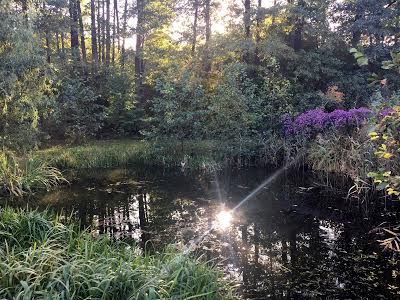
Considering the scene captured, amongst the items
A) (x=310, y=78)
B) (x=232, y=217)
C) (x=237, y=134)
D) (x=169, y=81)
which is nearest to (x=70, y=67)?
(x=169, y=81)

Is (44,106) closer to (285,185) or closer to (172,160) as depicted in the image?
(172,160)

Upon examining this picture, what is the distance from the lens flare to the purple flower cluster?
5382 mm

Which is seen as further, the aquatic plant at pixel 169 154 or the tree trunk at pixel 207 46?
the tree trunk at pixel 207 46

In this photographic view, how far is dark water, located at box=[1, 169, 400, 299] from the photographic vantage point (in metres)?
4.79

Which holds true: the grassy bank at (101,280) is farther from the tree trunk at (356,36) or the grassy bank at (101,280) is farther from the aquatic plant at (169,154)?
the tree trunk at (356,36)

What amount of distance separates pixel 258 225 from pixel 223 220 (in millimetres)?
722

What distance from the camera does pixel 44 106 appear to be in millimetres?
9570

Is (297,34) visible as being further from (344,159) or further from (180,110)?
(344,159)

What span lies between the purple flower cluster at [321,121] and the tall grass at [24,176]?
756 cm

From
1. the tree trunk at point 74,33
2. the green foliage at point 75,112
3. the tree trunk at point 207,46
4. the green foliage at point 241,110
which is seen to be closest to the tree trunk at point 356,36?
the green foliage at point 241,110

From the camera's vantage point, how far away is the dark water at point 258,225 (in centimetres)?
479

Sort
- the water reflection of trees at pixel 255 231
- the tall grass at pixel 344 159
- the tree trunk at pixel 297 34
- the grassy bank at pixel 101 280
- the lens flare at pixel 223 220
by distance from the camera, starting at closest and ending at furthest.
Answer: the grassy bank at pixel 101 280 → the water reflection of trees at pixel 255 231 → the lens flare at pixel 223 220 → the tall grass at pixel 344 159 → the tree trunk at pixel 297 34

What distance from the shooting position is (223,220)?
732 cm

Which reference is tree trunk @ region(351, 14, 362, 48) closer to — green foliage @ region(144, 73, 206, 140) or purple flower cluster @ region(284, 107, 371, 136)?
purple flower cluster @ region(284, 107, 371, 136)
